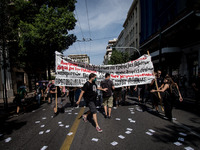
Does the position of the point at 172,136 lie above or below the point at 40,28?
below

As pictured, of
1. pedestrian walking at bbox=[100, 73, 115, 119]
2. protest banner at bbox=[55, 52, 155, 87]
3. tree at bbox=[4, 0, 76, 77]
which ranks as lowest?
pedestrian walking at bbox=[100, 73, 115, 119]

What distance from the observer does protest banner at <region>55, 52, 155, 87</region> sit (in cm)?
620

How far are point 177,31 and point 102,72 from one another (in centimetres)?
1423

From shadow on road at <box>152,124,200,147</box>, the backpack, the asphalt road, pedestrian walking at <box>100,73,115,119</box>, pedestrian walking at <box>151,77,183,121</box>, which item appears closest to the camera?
the asphalt road

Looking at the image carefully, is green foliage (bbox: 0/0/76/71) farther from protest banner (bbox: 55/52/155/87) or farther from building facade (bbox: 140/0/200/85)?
building facade (bbox: 140/0/200/85)

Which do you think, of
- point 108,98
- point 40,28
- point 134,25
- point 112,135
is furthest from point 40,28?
point 134,25

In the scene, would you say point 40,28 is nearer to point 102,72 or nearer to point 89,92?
point 102,72

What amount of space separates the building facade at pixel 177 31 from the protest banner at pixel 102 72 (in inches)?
246

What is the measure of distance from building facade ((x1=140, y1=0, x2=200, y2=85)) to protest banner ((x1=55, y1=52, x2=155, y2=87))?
6239 millimetres

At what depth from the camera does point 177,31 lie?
16.0 metres

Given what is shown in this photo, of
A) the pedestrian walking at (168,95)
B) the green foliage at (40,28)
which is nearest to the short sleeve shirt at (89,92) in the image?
the pedestrian walking at (168,95)

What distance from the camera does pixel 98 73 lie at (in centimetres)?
682

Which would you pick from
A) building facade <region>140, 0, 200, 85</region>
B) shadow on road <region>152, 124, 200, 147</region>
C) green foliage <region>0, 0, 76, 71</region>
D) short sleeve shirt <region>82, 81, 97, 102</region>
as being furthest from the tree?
shadow on road <region>152, 124, 200, 147</region>

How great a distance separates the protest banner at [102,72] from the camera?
20.4 ft
